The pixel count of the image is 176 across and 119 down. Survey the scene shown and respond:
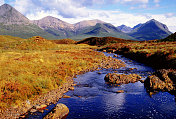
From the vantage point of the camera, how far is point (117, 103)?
47.4 ft

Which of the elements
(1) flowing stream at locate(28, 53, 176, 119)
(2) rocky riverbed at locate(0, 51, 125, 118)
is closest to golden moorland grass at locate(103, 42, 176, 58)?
(1) flowing stream at locate(28, 53, 176, 119)

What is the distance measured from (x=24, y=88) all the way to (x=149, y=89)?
48.7 feet

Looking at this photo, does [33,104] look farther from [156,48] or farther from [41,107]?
[156,48]

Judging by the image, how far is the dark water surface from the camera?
12.4m

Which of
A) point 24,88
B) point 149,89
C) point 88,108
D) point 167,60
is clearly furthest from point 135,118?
point 167,60

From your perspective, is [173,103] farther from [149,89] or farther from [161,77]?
[161,77]

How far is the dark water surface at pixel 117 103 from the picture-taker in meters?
12.4

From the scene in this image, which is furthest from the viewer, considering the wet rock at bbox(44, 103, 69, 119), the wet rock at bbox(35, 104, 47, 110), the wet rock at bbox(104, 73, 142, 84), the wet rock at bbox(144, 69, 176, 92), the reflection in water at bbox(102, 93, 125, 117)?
the wet rock at bbox(104, 73, 142, 84)

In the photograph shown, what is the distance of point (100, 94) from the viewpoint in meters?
16.8

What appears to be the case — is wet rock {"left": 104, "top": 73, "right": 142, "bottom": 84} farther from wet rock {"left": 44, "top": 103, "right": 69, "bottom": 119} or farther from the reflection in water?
wet rock {"left": 44, "top": 103, "right": 69, "bottom": 119}

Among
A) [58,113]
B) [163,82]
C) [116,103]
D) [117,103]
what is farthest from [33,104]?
[163,82]

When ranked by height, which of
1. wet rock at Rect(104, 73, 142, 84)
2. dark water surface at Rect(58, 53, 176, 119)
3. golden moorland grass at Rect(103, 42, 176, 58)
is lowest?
dark water surface at Rect(58, 53, 176, 119)

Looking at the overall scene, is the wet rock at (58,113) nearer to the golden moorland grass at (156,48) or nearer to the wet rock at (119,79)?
the wet rock at (119,79)

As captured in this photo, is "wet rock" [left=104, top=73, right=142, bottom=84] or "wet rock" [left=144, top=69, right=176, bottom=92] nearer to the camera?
"wet rock" [left=144, top=69, right=176, bottom=92]
